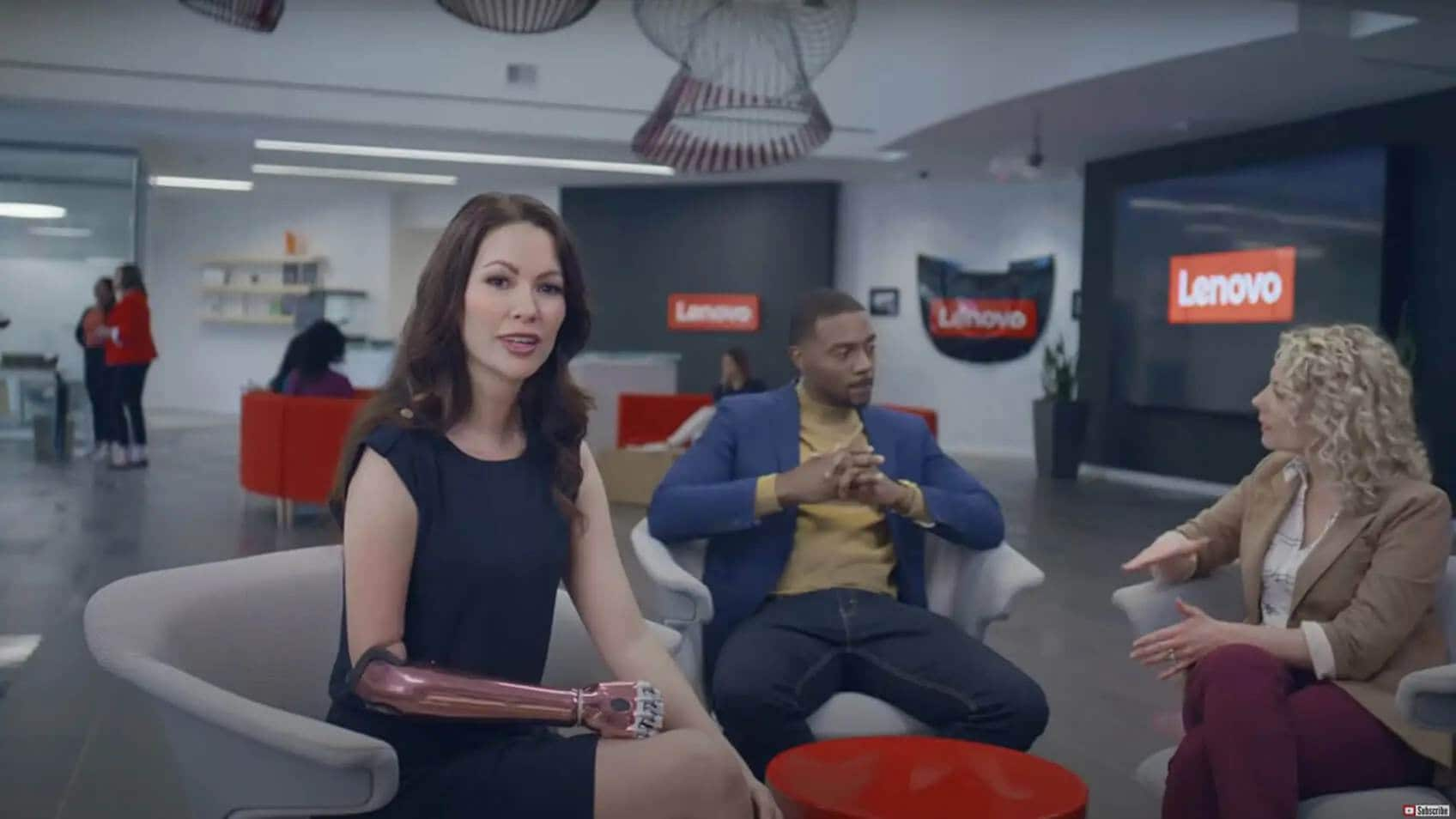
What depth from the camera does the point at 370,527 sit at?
164cm

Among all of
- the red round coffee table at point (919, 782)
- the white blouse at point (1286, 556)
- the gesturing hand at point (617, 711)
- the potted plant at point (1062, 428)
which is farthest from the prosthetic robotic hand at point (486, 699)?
the potted plant at point (1062, 428)

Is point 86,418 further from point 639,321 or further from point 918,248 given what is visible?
point 918,248

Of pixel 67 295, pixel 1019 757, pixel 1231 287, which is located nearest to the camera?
pixel 1019 757

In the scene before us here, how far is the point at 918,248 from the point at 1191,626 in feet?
42.7

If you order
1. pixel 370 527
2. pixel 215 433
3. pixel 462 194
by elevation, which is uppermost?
pixel 462 194

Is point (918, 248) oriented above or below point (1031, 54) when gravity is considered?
below

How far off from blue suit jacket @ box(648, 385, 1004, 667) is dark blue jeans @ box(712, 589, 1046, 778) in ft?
0.49

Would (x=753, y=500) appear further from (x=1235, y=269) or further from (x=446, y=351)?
(x=1235, y=269)

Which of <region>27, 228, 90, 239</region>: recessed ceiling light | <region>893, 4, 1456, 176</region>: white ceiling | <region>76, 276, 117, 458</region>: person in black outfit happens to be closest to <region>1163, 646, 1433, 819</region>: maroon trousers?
<region>893, 4, 1456, 176</region>: white ceiling

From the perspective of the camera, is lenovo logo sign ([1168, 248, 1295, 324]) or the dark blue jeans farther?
lenovo logo sign ([1168, 248, 1295, 324])

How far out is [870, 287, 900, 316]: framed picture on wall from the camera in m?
15.3

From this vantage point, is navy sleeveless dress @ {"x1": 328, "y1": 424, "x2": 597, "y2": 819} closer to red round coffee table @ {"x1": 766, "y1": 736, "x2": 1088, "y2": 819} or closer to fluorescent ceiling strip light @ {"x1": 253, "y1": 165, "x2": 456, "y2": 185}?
red round coffee table @ {"x1": 766, "y1": 736, "x2": 1088, "y2": 819}

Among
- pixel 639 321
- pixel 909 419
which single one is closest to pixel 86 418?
pixel 639 321

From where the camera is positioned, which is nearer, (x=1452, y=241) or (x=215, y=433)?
(x=1452, y=241)
